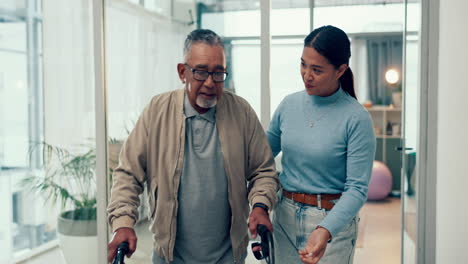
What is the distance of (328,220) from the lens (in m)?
1.53

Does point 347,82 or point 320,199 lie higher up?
point 347,82

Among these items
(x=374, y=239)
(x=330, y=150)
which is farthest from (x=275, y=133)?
(x=374, y=239)

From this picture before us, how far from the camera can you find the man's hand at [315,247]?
147cm

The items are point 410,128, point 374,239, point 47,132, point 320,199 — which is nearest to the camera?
point 320,199

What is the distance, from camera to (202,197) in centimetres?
162

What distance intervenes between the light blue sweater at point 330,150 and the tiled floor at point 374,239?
1.44m

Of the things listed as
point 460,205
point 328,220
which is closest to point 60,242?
point 328,220

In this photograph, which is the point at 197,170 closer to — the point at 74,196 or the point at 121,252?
the point at 121,252

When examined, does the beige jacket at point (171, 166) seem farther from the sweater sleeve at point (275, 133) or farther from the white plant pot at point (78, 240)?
the white plant pot at point (78, 240)

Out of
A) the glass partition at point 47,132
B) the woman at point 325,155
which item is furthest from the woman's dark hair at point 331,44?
the glass partition at point 47,132

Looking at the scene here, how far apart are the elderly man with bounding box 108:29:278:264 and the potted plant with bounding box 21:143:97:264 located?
183 centimetres

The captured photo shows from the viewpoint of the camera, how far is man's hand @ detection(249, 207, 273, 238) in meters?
→ 1.54

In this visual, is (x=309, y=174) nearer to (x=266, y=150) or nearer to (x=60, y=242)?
(x=266, y=150)

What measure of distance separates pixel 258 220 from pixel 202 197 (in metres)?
0.22
